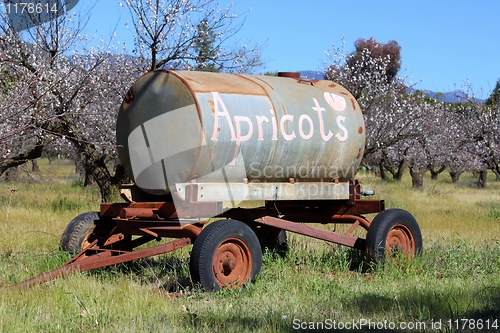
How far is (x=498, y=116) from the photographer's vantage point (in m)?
23.0

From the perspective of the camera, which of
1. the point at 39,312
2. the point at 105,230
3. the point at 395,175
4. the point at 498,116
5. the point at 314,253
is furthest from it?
the point at 395,175

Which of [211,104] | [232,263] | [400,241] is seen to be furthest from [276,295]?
[400,241]

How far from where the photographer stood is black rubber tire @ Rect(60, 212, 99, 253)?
825 cm

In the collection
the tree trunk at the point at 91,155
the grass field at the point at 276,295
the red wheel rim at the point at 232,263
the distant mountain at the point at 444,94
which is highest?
the distant mountain at the point at 444,94

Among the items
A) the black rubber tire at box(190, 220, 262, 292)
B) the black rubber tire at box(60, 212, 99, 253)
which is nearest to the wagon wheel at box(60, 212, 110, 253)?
the black rubber tire at box(60, 212, 99, 253)

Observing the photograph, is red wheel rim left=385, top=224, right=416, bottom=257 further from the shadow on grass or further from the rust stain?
the rust stain

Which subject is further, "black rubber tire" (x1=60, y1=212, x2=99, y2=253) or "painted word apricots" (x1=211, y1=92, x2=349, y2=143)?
"black rubber tire" (x1=60, y1=212, x2=99, y2=253)

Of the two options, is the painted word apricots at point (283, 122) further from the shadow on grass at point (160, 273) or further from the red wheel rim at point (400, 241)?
the shadow on grass at point (160, 273)

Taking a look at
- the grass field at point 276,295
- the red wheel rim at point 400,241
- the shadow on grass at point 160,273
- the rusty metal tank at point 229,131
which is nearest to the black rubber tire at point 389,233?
the red wheel rim at point 400,241

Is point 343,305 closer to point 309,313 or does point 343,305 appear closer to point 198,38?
point 309,313

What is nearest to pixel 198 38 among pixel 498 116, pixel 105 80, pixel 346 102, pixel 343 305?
pixel 105 80

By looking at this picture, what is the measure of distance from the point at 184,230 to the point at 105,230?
178 centimetres

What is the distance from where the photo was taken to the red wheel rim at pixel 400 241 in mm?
8430

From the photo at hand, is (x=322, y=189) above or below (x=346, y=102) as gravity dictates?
below
